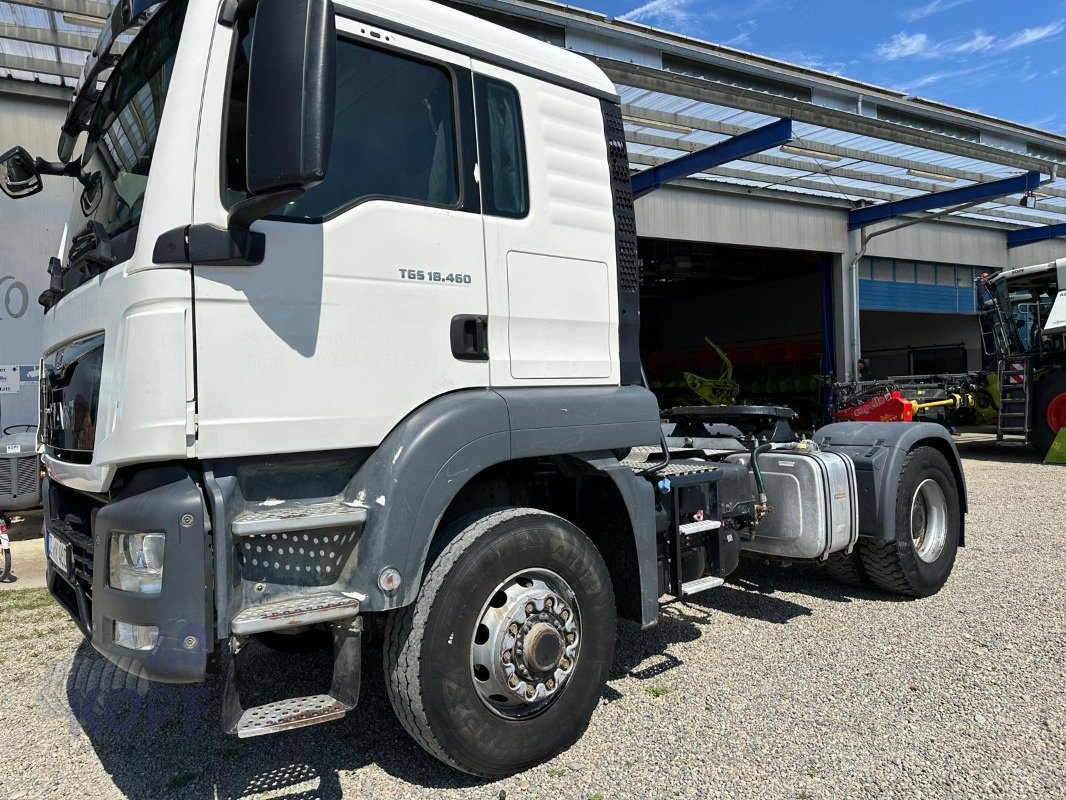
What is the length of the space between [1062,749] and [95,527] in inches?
146

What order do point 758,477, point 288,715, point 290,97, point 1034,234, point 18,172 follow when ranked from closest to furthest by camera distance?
point 290,97 < point 288,715 < point 18,172 < point 758,477 < point 1034,234

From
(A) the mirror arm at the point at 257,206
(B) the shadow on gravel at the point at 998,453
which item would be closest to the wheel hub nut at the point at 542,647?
(A) the mirror arm at the point at 257,206

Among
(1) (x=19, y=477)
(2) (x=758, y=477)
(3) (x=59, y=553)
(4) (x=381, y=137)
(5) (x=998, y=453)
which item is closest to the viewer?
(4) (x=381, y=137)

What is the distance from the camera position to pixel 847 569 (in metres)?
5.43

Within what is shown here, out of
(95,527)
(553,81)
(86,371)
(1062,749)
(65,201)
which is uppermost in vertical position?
(65,201)

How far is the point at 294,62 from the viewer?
2.24 metres

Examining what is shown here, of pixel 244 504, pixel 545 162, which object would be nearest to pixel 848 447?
pixel 545 162

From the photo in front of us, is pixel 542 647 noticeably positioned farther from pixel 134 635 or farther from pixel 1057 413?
pixel 1057 413

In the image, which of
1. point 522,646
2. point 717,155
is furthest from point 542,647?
point 717,155

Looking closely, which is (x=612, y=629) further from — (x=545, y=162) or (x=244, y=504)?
(x=545, y=162)

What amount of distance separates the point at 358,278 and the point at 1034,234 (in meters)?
23.4

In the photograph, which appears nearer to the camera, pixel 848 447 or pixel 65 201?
pixel 848 447

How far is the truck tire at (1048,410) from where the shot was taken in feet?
41.4

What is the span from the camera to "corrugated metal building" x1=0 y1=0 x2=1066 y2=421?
884 centimetres
